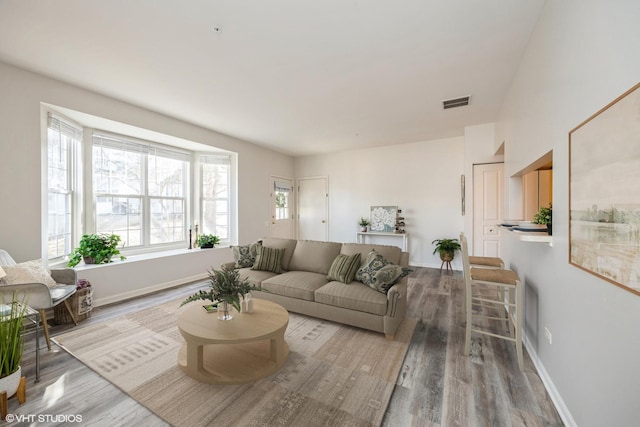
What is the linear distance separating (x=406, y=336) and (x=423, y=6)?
2.84 meters

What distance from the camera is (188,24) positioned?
6.57ft

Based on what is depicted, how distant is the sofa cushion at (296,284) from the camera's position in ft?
9.37

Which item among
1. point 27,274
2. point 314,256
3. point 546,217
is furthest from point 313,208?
point 546,217

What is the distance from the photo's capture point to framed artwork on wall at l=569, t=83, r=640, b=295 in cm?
94

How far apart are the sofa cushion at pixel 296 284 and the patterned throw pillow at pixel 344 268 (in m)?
0.17

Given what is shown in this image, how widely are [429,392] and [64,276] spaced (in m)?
3.69

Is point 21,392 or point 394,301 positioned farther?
point 394,301

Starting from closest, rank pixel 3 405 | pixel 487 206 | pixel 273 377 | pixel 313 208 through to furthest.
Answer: pixel 3 405 → pixel 273 377 → pixel 487 206 → pixel 313 208

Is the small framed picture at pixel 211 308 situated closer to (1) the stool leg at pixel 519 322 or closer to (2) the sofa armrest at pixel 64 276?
(2) the sofa armrest at pixel 64 276

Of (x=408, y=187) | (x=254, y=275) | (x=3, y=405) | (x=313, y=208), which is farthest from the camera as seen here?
(x=313, y=208)

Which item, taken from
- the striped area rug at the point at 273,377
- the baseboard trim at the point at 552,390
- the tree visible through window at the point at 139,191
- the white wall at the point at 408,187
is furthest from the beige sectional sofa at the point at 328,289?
the white wall at the point at 408,187

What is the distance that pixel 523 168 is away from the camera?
2471mm

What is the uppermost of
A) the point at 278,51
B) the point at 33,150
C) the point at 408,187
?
the point at 278,51

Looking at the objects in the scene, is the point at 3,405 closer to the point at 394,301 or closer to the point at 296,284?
the point at 296,284
